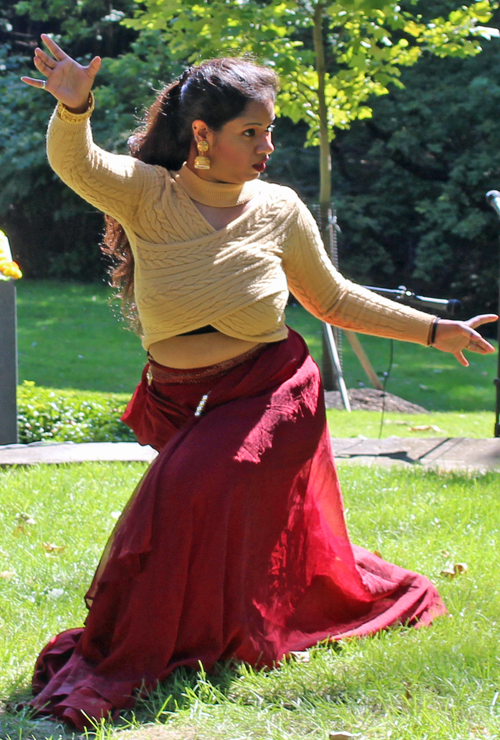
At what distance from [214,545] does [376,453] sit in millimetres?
3264

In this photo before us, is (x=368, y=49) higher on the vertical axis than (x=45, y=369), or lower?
higher

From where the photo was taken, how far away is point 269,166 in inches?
656

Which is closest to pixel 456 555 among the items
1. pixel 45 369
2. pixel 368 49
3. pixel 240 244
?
pixel 240 244

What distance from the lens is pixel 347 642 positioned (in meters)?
3.10

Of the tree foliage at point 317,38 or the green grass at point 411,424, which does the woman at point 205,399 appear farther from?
the tree foliage at point 317,38

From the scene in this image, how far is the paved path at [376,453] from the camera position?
18.5ft

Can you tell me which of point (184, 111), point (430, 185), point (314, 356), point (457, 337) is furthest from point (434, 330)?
point (430, 185)

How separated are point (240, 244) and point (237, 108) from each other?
41 centimetres

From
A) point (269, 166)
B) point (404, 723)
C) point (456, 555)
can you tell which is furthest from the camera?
point (269, 166)

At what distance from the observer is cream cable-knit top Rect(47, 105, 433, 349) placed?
2709 mm

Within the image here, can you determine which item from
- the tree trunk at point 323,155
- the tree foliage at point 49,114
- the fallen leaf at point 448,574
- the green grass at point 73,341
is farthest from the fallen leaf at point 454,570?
the tree foliage at point 49,114

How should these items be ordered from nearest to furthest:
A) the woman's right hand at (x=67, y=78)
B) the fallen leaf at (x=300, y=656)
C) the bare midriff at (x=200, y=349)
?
the woman's right hand at (x=67, y=78) → the bare midriff at (x=200, y=349) → the fallen leaf at (x=300, y=656)

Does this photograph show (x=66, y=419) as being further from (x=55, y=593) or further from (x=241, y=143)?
(x=241, y=143)

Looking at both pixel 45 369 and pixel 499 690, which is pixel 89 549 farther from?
pixel 45 369
